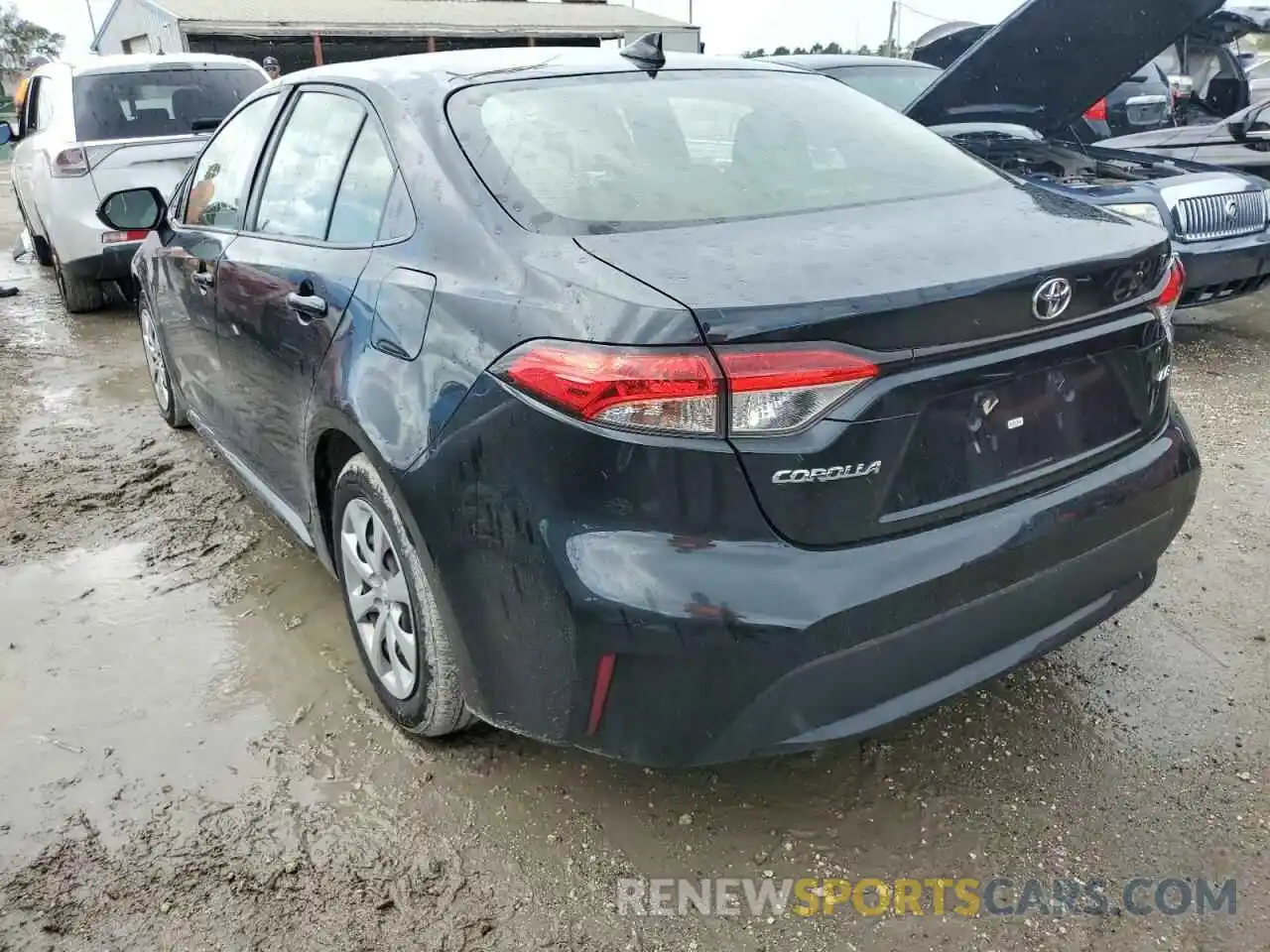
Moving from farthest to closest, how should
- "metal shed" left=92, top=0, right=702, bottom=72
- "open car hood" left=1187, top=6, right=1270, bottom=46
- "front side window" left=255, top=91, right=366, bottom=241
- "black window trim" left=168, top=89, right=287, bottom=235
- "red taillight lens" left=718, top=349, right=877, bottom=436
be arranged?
"metal shed" left=92, top=0, right=702, bottom=72, "open car hood" left=1187, top=6, right=1270, bottom=46, "black window trim" left=168, top=89, right=287, bottom=235, "front side window" left=255, top=91, right=366, bottom=241, "red taillight lens" left=718, top=349, right=877, bottom=436

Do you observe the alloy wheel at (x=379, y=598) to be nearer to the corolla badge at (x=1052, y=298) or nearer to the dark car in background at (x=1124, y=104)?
the corolla badge at (x=1052, y=298)

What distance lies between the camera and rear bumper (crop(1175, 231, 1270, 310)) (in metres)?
5.13

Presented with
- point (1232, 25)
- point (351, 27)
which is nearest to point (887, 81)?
point (1232, 25)

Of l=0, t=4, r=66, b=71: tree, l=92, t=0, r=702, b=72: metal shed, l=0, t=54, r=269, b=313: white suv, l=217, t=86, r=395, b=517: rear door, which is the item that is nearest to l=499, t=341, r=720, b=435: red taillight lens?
l=217, t=86, r=395, b=517: rear door

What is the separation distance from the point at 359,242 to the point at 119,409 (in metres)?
3.48

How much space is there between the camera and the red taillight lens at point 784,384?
65.4 inches

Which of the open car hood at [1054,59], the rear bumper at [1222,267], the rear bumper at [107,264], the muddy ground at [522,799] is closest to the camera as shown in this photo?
the muddy ground at [522,799]

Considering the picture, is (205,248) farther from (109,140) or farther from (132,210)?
(109,140)

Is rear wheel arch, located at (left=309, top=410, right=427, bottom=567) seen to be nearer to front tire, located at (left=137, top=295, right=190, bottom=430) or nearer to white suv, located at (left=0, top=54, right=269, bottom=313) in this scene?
front tire, located at (left=137, top=295, right=190, bottom=430)

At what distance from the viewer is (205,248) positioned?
3301 millimetres

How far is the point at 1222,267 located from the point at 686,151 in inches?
159

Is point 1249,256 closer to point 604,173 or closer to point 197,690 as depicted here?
point 604,173

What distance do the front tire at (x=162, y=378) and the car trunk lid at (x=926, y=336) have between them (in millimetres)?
3268

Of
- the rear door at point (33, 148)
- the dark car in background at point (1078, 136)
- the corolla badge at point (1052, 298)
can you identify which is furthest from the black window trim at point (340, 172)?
the rear door at point (33, 148)
